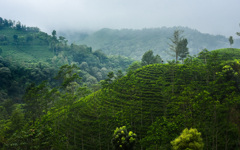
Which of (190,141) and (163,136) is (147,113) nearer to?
(163,136)

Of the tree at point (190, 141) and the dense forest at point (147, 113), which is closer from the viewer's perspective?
the tree at point (190, 141)

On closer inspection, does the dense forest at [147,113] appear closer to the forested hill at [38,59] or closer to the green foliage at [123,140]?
the green foliage at [123,140]

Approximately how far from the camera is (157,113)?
Result: 23.4 m

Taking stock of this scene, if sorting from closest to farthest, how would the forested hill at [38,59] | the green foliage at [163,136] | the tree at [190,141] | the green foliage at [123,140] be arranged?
the tree at [190,141], the green foliage at [163,136], the green foliage at [123,140], the forested hill at [38,59]

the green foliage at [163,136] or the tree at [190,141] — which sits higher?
the tree at [190,141]

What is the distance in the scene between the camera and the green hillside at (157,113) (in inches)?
625

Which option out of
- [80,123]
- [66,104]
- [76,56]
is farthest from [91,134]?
[76,56]

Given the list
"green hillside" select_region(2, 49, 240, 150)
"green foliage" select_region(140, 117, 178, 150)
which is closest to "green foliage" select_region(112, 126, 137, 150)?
"green hillside" select_region(2, 49, 240, 150)

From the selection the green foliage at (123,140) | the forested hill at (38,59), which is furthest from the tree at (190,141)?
the forested hill at (38,59)

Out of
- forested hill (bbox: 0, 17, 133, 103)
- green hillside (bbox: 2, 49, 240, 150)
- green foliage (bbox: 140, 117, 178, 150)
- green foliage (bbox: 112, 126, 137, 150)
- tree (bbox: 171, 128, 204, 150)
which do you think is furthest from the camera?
forested hill (bbox: 0, 17, 133, 103)

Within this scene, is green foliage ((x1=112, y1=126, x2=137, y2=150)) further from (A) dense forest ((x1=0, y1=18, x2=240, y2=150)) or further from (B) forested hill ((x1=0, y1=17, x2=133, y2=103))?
(B) forested hill ((x1=0, y1=17, x2=133, y2=103))

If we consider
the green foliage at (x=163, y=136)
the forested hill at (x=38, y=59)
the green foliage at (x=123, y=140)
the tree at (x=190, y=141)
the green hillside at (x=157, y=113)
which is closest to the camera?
the tree at (x=190, y=141)

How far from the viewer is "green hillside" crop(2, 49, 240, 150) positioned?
15875 mm

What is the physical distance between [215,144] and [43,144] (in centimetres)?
1829
